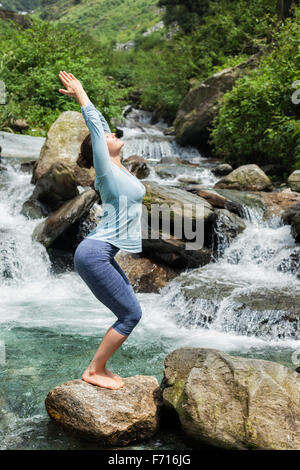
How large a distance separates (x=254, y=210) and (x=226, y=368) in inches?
278

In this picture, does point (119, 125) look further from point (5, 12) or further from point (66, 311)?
point (5, 12)

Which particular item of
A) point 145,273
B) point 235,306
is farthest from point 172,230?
point 235,306

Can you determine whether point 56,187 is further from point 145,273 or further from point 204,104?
point 204,104

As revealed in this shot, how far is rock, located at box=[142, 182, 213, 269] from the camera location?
862 centimetres

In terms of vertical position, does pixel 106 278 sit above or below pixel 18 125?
above

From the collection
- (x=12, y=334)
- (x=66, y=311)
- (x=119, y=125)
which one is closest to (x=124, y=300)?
(x=12, y=334)

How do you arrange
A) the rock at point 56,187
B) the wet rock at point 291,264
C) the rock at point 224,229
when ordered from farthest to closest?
1. the rock at point 56,187
2. the rock at point 224,229
3. the wet rock at point 291,264

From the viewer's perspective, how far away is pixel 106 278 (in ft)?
10.6

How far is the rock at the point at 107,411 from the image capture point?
3.39 meters

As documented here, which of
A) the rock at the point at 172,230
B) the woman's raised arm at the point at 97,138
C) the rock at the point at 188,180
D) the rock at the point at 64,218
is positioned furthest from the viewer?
the rock at the point at 188,180

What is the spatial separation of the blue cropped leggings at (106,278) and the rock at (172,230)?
17.2ft

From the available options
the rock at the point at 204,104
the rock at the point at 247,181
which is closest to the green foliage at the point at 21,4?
the rock at the point at 204,104

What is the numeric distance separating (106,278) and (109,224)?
14.6 inches

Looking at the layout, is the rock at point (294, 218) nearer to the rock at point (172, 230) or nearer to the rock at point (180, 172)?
the rock at point (172, 230)
